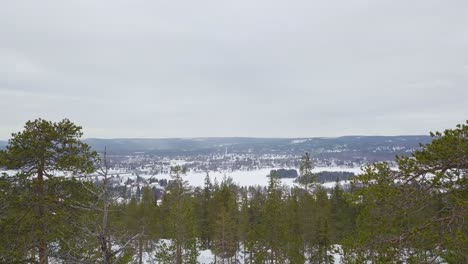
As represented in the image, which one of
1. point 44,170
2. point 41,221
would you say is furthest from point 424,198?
point 44,170

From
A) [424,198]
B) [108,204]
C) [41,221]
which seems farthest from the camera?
[41,221]

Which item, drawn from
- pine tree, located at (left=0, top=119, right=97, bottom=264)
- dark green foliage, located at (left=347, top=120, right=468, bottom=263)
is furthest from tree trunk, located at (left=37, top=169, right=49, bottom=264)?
dark green foliage, located at (left=347, top=120, right=468, bottom=263)

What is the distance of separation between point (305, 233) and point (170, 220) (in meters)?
13.4

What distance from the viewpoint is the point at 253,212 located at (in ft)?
117

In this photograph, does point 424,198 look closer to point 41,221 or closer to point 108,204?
point 108,204

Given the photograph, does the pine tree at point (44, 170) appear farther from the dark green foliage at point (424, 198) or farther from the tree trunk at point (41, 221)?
the dark green foliage at point (424, 198)

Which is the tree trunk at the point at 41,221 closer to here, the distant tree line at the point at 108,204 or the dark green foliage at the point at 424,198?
the distant tree line at the point at 108,204

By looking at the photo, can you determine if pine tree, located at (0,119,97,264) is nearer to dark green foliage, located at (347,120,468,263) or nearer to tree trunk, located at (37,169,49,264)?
tree trunk, located at (37,169,49,264)

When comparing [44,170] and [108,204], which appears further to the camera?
[44,170]

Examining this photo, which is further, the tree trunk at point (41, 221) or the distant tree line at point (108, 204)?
the tree trunk at point (41, 221)

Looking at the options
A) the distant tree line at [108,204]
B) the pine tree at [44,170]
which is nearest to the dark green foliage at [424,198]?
the distant tree line at [108,204]

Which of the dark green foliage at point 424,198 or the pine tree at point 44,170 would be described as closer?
the dark green foliage at point 424,198

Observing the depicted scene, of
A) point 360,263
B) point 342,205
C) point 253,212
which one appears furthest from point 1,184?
point 342,205

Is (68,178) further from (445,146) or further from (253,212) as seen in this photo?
(253,212)
